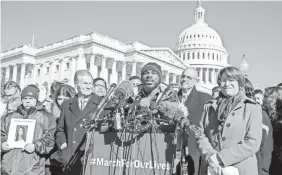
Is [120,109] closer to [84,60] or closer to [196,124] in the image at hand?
[196,124]

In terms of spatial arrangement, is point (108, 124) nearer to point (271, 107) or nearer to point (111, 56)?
point (271, 107)

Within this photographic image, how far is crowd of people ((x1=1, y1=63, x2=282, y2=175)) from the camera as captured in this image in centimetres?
331

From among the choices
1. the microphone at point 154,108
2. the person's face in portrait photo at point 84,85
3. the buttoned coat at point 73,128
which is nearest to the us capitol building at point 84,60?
the person's face in portrait photo at point 84,85

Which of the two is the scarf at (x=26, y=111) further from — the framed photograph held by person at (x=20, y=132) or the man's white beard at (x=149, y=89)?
the man's white beard at (x=149, y=89)

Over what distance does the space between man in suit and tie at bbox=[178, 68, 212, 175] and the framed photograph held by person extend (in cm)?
222

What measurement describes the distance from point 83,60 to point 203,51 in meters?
47.4

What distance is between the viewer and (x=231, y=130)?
3336 mm

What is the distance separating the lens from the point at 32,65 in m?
56.4

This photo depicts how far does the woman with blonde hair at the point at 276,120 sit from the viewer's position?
4934 millimetres

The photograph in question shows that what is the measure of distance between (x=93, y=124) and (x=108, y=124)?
18cm

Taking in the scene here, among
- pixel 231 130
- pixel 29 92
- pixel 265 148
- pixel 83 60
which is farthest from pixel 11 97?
pixel 83 60

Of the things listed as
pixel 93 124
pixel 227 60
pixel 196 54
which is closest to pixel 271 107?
pixel 93 124

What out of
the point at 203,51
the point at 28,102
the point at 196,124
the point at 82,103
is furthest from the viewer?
the point at 203,51

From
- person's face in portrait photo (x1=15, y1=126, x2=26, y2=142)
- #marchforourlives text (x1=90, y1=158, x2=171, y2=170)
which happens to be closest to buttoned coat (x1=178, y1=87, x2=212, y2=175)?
#marchforourlives text (x1=90, y1=158, x2=171, y2=170)
